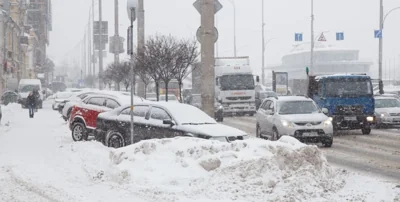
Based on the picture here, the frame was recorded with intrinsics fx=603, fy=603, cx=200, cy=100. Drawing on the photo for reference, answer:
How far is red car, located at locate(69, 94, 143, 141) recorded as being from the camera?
19766mm

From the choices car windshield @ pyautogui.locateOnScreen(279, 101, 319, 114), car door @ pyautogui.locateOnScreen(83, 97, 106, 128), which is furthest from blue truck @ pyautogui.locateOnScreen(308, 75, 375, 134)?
car door @ pyautogui.locateOnScreen(83, 97, 106, 128)

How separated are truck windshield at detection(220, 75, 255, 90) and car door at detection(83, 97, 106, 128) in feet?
56.6

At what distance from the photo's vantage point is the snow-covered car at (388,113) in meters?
26.8

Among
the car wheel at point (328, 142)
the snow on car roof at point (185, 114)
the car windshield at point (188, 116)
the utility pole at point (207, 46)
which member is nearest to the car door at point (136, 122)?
the snow on car roof at point (185, 114)

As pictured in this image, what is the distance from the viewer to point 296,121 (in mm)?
18047

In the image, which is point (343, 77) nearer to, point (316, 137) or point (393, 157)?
point (316, 137)

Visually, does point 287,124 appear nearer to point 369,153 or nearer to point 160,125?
point 369,153

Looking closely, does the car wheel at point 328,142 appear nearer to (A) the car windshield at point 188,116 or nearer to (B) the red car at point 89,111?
(A) the car windshield at point 188,116

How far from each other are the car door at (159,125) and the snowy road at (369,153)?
4.13m

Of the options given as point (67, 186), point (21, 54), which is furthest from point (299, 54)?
point (67, 186)

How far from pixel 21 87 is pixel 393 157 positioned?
41678mm

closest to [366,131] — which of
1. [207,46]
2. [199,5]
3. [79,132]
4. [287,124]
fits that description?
[287,124]

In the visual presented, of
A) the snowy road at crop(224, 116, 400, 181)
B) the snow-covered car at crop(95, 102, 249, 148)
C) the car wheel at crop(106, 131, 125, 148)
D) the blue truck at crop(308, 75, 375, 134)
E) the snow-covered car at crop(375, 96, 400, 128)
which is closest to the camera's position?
the snowy road at crop(224, 116, 400, 181)

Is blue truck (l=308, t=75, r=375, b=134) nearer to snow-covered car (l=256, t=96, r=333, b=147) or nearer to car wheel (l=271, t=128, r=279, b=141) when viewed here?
snow-covered car (l=256, t=96, r=333, b=147)
